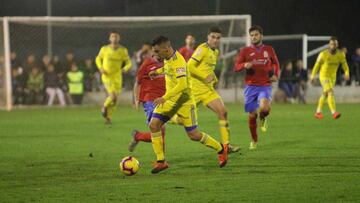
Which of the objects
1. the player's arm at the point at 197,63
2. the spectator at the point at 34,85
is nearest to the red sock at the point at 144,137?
the player's arm at the point at 197,63

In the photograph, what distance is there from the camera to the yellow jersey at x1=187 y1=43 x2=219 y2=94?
539 inches

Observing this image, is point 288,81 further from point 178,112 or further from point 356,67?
point 178,112

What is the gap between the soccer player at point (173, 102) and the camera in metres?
10.5

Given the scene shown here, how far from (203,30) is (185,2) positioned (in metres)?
6.42

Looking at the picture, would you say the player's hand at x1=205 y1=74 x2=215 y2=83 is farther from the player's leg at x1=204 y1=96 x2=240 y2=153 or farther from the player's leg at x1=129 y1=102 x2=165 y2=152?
the player's leg at x1=129 y1=102 x2=165 y2=152

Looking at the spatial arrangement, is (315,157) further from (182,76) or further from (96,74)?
(96,74)

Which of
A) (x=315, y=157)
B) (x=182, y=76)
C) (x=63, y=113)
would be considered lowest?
(x=63, y=113)

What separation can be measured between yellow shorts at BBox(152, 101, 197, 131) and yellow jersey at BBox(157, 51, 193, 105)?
0.30ft

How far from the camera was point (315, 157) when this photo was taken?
12.3 metres

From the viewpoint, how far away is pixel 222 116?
43.5 ft

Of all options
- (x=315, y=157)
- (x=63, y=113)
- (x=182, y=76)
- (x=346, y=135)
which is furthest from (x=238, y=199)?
(x=63, y=113)

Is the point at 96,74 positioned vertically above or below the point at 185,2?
below

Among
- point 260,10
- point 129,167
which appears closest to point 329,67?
point 129,167

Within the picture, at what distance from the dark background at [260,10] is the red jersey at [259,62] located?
18.4 meters
